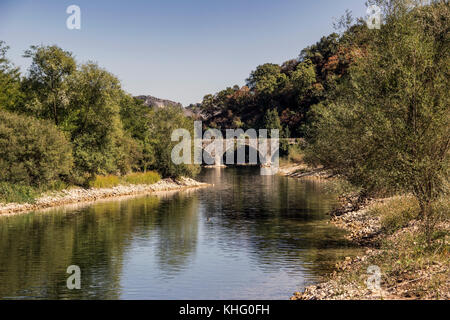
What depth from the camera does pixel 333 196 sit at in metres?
68.6

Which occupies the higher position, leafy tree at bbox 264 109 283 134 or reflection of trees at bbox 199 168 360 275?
leafy tree at bbox 264 109 283 134

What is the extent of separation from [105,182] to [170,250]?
39491 millimetres

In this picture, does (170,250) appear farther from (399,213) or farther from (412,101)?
(412,101)

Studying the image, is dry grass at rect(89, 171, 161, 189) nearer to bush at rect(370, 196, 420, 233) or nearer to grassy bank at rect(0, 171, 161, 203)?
grassy bank at rect(0, 171, 161, 203)

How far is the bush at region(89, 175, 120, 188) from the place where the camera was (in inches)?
2817

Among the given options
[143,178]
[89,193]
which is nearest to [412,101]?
[89,193]

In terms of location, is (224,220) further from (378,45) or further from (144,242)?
(378,45)

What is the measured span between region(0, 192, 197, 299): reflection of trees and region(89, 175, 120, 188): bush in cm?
1084

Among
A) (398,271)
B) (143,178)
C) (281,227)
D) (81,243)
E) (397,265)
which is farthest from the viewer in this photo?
(143,178)

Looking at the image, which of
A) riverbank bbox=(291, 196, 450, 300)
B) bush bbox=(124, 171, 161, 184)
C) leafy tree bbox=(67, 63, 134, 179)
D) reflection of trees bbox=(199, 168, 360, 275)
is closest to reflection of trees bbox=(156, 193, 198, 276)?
reflection of trees bbox=(199, 168, 360, 275)

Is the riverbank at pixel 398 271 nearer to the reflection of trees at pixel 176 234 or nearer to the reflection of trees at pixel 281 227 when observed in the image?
the reflection of trees at pixel 281 227

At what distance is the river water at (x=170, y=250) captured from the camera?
1049 inches

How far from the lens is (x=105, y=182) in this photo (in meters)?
73.6

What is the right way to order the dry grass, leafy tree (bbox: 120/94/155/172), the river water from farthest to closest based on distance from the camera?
leafy tree (bbox: 120/94/155/172) < the dry grass < the river water
